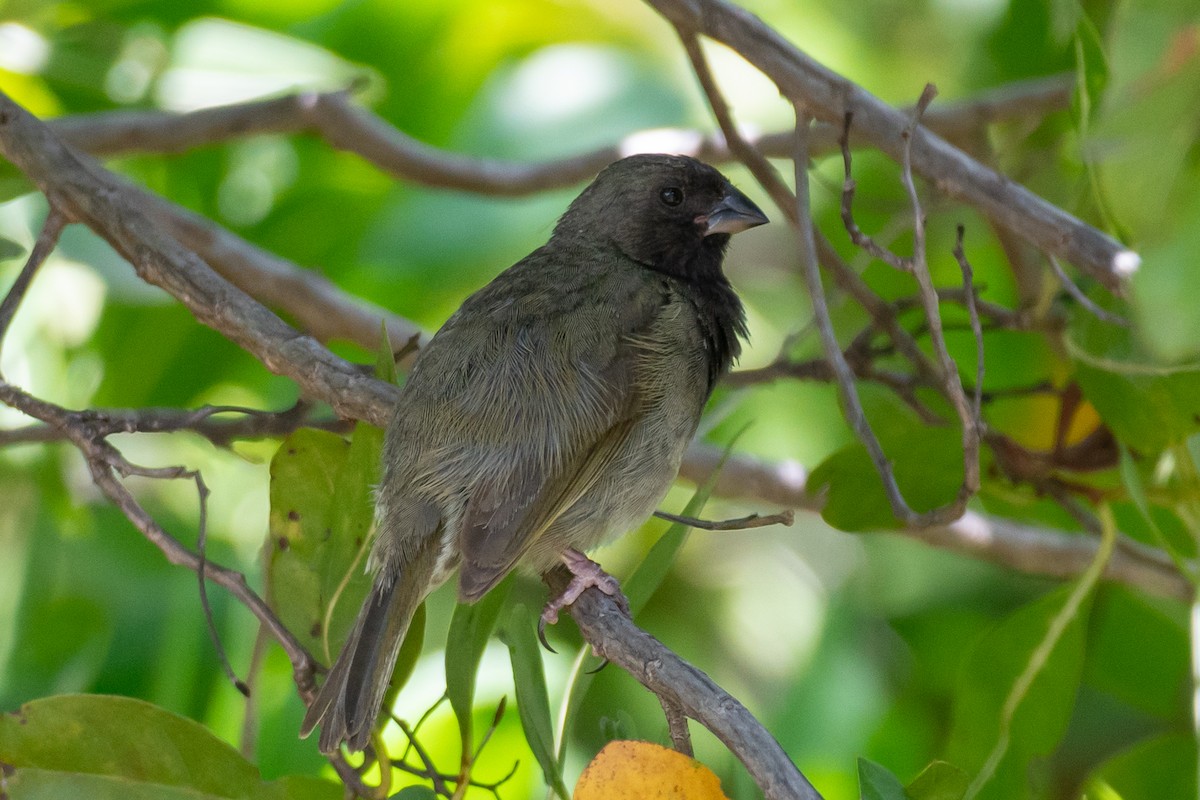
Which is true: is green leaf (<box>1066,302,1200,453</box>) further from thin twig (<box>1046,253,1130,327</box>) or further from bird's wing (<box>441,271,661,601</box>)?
bird's wing (<box>441,271,661,601</box>)

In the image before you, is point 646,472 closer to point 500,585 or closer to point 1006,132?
point 500,585

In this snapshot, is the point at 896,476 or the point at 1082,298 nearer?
the point at 1082,298

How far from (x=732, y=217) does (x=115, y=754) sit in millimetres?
2057

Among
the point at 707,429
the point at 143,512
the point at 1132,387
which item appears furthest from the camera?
the point at 707,429

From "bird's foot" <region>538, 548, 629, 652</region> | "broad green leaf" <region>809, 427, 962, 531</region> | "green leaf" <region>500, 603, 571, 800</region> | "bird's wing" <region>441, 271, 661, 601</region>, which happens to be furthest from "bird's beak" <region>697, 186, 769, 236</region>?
"green leaf" <region>500, 603, 571, 800</region>

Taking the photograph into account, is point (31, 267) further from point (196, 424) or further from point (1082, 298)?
point (1082, 298)

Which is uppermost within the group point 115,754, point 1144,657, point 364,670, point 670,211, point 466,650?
point 670,211

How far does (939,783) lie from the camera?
1847 millimetres

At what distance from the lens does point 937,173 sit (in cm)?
276

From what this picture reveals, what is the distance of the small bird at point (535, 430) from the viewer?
104 inches

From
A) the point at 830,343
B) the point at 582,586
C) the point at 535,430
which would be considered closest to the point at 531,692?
the point at 582,586

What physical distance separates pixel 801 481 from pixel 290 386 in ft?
5.34

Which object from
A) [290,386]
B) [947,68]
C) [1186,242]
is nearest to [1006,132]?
[947,68]

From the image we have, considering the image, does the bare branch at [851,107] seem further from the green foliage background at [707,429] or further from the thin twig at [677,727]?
the thin twig at [677,727]
